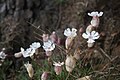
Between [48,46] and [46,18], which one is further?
[46,18]

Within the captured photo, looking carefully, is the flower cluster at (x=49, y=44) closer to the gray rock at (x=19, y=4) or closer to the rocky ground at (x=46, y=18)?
the rocky ground at (x=46, y=18)

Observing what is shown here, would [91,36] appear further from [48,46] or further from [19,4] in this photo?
[19,4]

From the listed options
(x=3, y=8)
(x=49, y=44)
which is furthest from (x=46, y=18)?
(x=49, y=44)

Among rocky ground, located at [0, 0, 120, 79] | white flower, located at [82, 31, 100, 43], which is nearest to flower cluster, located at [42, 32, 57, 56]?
white flower, located at [82, 31, 100, 43]

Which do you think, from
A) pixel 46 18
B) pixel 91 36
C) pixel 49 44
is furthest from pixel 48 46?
pixel 46 18

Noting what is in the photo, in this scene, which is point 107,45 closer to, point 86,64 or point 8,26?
point 86,64

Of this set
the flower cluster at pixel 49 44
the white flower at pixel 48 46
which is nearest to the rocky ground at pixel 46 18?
the flower cluster at pixel 49 44

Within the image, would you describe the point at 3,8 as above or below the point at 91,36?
above

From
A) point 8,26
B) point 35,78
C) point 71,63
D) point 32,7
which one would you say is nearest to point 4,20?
point 8,26

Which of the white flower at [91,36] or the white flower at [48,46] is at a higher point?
the white flower at [91,36]

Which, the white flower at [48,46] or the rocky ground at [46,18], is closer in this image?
the white flower at [48,46]

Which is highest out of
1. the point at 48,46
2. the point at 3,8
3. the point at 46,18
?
the point at 3,8
